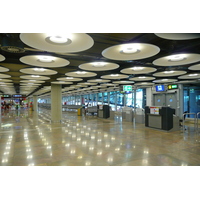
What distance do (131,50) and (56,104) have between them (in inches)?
448

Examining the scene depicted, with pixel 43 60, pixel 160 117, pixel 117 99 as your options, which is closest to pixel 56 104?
pixel 43 60

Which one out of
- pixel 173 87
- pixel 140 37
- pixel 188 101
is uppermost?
pixel 140 37

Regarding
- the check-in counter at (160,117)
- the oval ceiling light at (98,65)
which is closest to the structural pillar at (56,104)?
the oval ceiling light at (98,65)

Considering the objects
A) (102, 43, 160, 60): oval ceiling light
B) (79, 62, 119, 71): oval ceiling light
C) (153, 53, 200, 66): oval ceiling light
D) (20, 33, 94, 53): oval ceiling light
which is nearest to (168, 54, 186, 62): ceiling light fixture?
(153, 53, 200, 66): oval ceiling light

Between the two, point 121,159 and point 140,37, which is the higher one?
point 140,37

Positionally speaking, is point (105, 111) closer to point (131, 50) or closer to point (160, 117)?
point (160, 117)

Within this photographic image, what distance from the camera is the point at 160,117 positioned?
9.32 meters

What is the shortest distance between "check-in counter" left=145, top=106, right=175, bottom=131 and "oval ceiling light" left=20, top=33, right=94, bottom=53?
659 cm

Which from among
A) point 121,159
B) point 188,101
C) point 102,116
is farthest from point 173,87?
point 121,159

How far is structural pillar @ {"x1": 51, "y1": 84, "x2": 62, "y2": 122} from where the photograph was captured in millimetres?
14587

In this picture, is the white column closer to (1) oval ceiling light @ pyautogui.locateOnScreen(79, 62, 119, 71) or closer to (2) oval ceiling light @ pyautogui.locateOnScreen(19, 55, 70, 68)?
(1) oval ceiling light @ pyautogui.locateOnScreen(79, 62, 119, 71)

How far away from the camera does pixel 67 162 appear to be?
4117 mm

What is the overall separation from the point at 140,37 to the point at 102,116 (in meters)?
12.8
